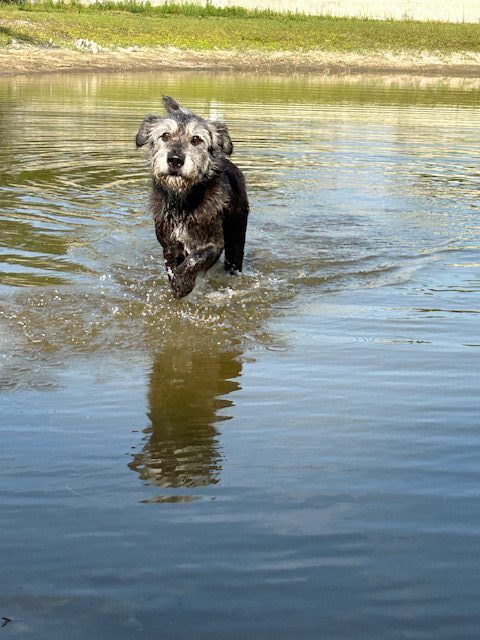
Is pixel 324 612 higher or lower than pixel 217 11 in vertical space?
lower

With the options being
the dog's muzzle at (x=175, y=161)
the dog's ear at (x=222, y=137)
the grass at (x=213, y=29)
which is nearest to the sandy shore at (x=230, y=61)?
the grass at (x=213, y=29)

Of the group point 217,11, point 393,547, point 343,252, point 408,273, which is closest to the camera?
point 393,547

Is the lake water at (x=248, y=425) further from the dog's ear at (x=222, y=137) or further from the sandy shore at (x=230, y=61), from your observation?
the sandy shore at (x=230, y=61)

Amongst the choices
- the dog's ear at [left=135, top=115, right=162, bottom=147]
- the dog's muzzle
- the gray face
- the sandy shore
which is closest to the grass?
the sandy shore

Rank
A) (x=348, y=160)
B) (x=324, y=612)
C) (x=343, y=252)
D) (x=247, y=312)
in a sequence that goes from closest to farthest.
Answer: (x=324, y=612) < (x=247, y=312) < (x=343, y=252) < (x=348, y=160)

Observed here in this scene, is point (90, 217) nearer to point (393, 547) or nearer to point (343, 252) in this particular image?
point (343, 252)

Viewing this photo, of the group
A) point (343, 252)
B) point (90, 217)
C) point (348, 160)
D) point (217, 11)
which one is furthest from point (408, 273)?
point (217, 11)

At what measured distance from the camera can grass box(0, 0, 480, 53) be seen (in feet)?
141

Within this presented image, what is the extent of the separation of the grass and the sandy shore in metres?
0.72

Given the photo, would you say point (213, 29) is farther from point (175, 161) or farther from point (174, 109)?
point (175, 161)

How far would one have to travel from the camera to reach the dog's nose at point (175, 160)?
8125 millimetres

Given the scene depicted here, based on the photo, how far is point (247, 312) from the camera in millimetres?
8531

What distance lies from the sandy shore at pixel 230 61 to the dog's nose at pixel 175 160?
29.0 m

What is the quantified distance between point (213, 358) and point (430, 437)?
2212mm
